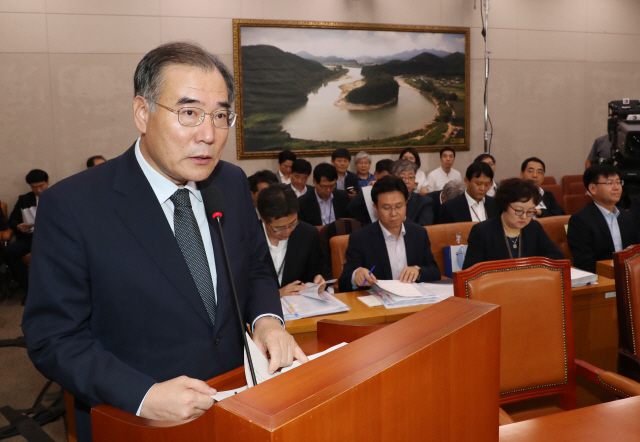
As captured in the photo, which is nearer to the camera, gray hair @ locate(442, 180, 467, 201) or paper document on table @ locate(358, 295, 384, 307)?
paper document on table @ locate(358, 295, 384, 307)

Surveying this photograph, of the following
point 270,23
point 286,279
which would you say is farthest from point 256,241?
point 270,23

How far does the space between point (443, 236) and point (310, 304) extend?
143 cm

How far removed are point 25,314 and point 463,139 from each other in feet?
24.7

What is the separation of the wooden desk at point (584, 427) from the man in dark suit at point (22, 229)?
17.6 feet

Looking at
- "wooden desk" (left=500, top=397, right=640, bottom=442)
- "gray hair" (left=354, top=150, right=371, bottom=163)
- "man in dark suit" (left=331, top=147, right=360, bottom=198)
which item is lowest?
"wooden desk" (left=500, top=397, right=640, bottom=442)

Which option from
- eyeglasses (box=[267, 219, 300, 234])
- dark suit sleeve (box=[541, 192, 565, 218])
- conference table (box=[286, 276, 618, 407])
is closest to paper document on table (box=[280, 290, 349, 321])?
conference table (box=[286, 276, 618, 407])

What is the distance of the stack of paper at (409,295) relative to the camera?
2615 mm

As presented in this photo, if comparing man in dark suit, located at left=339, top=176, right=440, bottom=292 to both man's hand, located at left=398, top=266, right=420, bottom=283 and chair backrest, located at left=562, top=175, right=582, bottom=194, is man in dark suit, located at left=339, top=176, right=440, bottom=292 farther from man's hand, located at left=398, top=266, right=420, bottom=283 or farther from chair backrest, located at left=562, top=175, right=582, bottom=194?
chair backrest, located at left=562, top=175, right=582, bottom=194

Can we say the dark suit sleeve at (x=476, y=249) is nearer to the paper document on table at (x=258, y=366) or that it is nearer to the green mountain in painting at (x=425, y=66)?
the paper document on table at (x=258, y=366)

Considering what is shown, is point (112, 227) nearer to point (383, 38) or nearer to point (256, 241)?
point (256, 241)

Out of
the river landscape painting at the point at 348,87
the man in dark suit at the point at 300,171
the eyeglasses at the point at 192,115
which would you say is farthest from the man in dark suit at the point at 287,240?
the river landscape painting at the point at 348,87

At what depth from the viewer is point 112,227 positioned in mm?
1127

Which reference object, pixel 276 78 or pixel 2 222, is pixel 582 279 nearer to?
pixel 276 78

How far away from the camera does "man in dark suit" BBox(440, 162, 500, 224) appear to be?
4629mm
